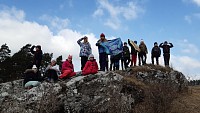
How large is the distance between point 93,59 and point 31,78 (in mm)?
2822

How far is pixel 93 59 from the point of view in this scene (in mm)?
14461

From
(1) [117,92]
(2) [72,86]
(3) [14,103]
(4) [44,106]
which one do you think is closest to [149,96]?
(1) [117,92]

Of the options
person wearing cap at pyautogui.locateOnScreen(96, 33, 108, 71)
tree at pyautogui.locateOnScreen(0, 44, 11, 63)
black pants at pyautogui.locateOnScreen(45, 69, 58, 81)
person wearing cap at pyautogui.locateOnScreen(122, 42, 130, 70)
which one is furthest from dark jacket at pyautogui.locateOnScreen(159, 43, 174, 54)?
tree at pyautogui.locateOnScreen(0, 44, 11, 63)

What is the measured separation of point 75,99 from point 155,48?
841 cm

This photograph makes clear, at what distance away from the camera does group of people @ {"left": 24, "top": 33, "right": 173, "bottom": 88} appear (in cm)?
1452

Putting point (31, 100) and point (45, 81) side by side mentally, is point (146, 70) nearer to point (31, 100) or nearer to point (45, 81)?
point (45, 81)

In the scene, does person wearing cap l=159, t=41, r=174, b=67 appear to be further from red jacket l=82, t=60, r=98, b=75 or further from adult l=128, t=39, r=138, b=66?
red jacket l=82, t=60, r=98, b=75

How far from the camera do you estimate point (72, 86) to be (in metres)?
13.9

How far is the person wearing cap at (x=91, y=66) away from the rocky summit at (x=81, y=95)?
0.85ft

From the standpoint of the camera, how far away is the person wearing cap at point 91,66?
1438cm

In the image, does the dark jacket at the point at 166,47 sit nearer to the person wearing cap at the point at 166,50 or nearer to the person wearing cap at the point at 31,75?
the person wearing cap at the point at 166,50

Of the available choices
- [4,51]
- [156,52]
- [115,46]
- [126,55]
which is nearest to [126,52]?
[126,55]

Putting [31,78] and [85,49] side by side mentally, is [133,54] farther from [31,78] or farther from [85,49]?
[31,78]

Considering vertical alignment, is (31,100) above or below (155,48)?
below
